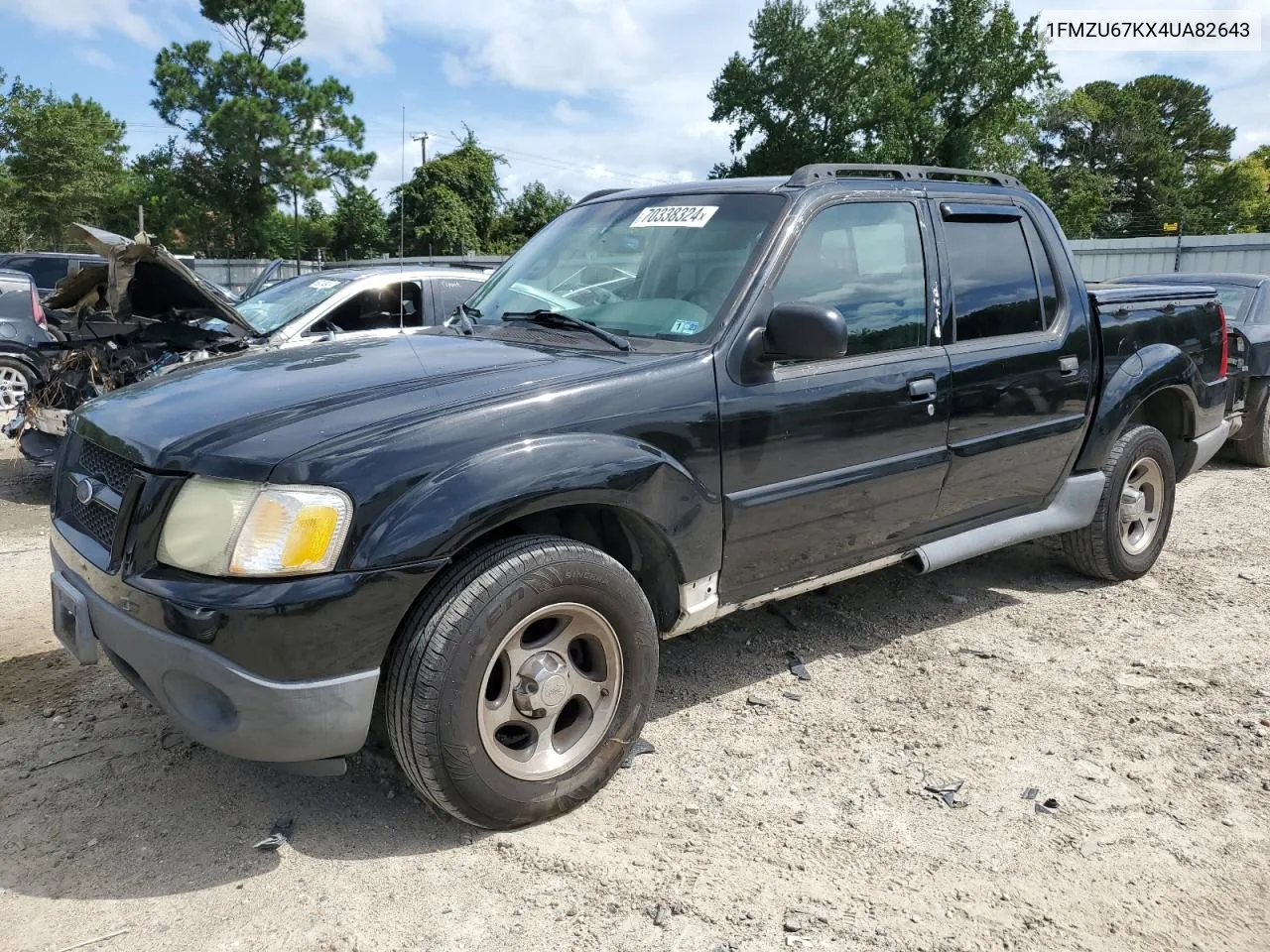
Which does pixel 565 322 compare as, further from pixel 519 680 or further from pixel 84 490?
pixel 84 490

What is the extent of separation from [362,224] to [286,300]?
38601 mm

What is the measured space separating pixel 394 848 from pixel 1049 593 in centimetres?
364

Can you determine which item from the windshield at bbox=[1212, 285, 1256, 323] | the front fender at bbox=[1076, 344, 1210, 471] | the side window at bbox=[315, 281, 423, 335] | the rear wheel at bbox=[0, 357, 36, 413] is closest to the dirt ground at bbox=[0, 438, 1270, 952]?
the front fender at bbox=[1076, 344, 1210, 471]

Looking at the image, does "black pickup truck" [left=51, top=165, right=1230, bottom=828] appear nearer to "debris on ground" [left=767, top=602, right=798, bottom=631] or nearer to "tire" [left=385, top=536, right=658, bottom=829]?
"tire" [left=385, top=536, right=658, bottom=829]

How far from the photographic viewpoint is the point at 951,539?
4.06 m

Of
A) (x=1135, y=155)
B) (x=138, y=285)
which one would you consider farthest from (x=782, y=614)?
(x=1135, y=155)

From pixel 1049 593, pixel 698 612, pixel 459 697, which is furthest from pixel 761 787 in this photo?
pixel 1049 593

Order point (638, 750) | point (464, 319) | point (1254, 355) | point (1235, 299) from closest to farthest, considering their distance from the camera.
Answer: point (638, 750), point (464, 319), point (1254, 355), point (1235, 299)

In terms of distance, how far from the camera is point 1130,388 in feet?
15.3

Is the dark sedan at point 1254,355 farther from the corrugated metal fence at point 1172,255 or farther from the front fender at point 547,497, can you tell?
the corrugated metal fence at point 1172,255

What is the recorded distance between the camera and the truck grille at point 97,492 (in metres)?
2.68

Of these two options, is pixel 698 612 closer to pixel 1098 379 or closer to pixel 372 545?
pixel 372 545

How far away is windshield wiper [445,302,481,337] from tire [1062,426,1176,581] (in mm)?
3098

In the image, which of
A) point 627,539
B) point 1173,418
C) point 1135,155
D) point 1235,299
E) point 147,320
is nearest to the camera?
point 627,539
